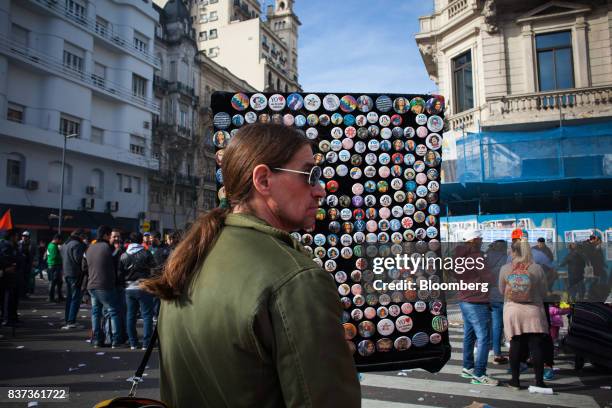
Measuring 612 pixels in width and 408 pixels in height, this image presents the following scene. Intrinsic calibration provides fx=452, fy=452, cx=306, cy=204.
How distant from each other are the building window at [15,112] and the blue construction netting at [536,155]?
25163mm

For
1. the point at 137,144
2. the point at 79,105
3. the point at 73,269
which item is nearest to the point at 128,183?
the point at 137,144

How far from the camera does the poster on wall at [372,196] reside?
124 inches

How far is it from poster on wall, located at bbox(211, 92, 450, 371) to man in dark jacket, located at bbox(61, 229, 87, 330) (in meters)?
7.87

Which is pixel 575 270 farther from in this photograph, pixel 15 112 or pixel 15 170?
pixel 15 112

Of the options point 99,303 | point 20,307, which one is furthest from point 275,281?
point 20,307

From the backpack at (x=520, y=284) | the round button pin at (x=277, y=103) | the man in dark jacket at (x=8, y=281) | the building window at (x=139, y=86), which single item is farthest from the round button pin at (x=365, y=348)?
the building window at (x=139, y=86)

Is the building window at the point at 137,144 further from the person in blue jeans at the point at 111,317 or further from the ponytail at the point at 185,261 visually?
the ponytail at the point at 185,261

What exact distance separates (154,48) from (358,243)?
42.7 metres

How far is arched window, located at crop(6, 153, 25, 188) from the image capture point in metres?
26.2

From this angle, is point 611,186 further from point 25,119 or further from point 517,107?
point 25,119

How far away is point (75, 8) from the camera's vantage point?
3094 cm

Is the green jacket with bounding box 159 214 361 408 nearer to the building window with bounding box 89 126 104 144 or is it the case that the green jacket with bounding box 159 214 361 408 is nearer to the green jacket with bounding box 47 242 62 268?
the green jacket with bounding box 47 242 62 268

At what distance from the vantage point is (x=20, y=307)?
13.0 metres

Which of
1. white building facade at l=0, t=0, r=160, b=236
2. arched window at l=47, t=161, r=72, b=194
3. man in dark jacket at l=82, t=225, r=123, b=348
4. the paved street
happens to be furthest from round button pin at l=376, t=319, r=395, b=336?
arched window at l=47, t=161, r=72, b=194
